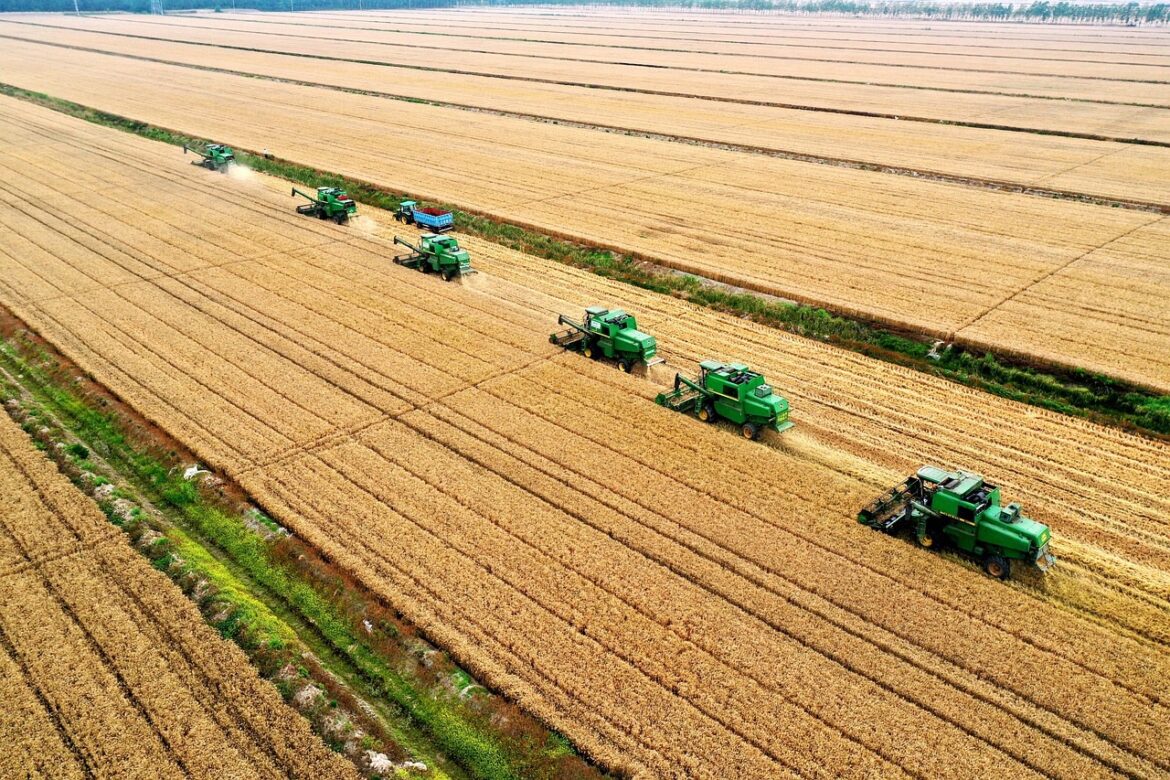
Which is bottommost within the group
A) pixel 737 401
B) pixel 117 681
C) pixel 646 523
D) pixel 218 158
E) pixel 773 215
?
pixel 117 681

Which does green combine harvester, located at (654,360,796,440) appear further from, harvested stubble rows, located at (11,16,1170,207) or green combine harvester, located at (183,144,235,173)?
green combine harvester, located at (183,144,235,173)

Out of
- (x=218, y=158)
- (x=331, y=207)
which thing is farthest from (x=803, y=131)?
(x=218, y=158)

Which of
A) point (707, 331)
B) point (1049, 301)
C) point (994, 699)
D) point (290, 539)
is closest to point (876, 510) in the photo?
point (994, 699)

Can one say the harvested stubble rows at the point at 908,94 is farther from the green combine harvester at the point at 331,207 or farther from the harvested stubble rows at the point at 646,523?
the harvested stubble rows at the point at 646,523

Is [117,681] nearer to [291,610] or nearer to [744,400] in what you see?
[291,610]

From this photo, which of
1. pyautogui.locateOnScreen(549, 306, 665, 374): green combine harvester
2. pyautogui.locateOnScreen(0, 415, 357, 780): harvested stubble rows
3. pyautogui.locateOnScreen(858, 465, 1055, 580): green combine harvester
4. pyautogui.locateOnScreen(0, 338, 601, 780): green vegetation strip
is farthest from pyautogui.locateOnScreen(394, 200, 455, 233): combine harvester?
pyautogui.locateOnScreen(858, 465, 1055, 580): green combine harvester
